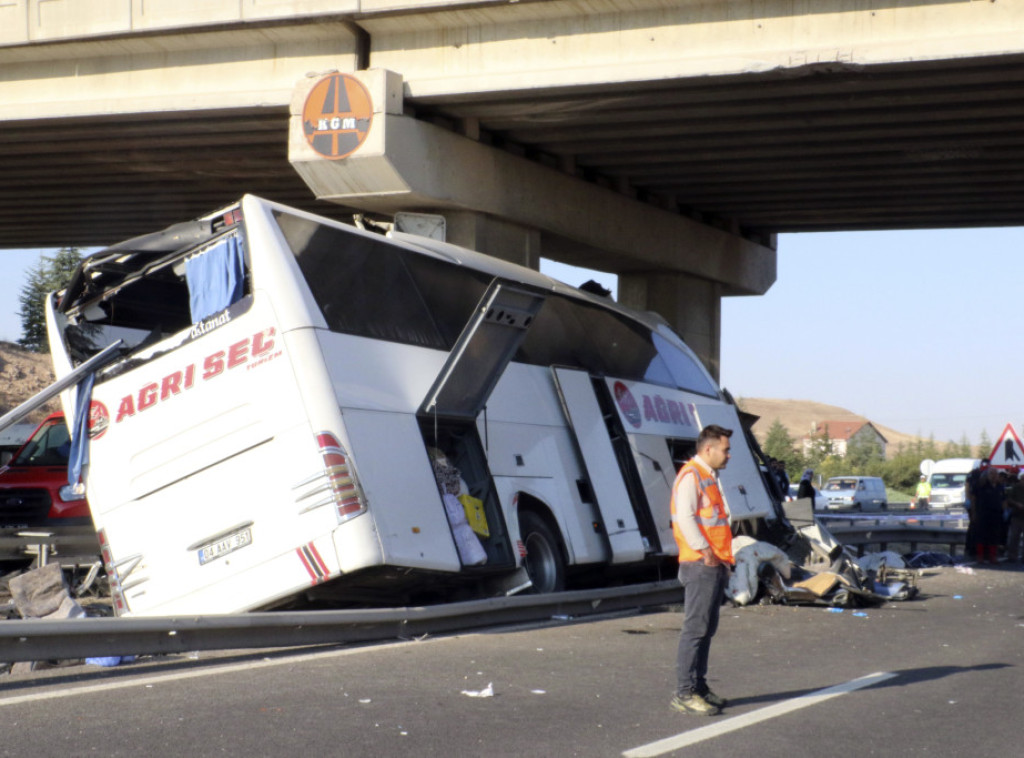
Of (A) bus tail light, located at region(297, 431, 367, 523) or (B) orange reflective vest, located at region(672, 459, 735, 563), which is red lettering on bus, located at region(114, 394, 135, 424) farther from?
(B) orange reflective vest, located at region(672, 459, 735, 563)

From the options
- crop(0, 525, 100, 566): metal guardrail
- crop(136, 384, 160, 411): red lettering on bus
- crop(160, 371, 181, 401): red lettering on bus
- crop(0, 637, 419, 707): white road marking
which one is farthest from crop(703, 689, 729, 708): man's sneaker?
crop(0, 525, 100, 566): metal guardrail

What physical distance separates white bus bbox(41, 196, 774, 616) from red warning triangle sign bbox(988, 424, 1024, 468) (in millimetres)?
13744

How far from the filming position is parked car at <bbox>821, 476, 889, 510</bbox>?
56031 mm

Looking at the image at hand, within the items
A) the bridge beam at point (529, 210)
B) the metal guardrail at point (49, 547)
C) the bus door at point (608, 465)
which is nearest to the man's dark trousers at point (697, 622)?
the bus door at point (608, 465)

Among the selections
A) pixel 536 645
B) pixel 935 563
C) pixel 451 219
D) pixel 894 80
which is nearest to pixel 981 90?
pixel 894 80

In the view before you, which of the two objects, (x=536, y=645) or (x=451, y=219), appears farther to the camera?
(x=451, y=219)

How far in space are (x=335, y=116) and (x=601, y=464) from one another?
6432 millimetres

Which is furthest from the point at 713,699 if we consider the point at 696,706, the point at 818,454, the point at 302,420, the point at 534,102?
the point at 818,454

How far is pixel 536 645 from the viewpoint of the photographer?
33.5 ft

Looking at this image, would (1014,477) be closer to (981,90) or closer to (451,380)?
(981,90)

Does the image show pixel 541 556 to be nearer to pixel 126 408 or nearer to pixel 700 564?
pixel 126 408

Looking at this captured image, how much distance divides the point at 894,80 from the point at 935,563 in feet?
31.4

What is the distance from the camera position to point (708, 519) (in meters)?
7.44

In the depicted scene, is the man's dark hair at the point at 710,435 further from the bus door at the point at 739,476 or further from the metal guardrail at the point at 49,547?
the metal guardrail at the point at 49,547
